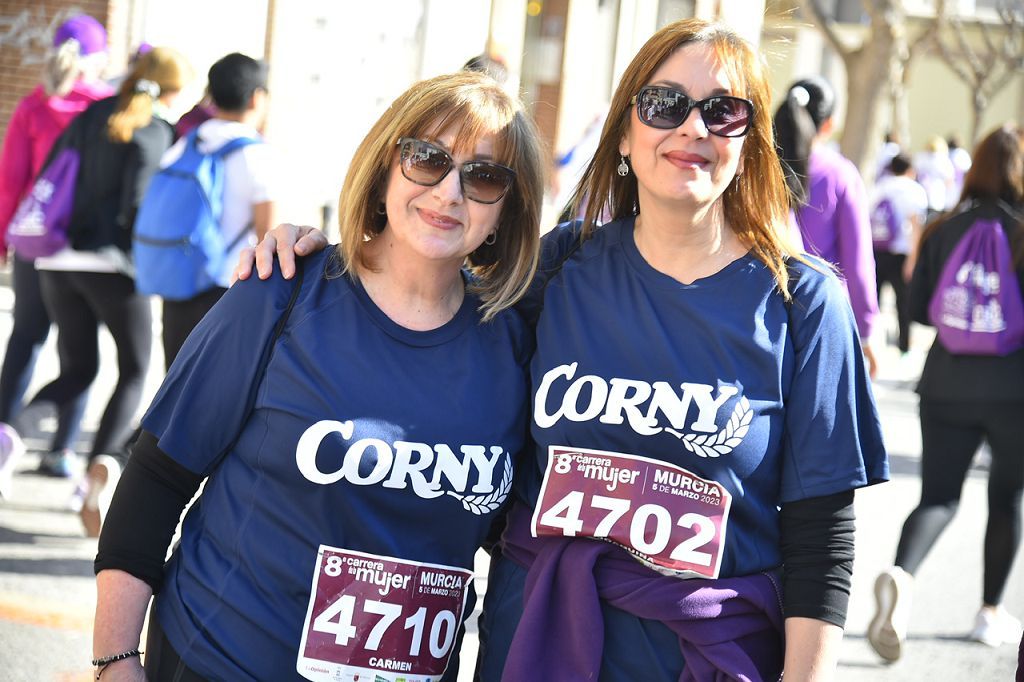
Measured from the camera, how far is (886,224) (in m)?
13.9

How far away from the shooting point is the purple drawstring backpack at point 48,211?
5.96 meters

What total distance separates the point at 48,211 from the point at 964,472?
4.11m

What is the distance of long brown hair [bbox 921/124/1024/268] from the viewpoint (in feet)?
18.1

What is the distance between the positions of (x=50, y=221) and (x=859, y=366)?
14.7 feet

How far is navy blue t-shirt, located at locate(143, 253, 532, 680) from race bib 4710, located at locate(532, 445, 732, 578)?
171mm

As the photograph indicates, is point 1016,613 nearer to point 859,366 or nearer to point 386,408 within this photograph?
point 859,366

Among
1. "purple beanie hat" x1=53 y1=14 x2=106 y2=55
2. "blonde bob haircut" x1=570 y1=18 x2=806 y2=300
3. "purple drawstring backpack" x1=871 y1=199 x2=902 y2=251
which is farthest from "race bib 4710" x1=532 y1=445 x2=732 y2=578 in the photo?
"purple drawstring backpack" x1=871 y1=199 x2=902 y2=251

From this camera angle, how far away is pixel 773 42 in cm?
286

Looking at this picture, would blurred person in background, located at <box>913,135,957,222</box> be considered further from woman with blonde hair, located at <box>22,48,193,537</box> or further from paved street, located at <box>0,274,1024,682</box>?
woman with blonde hair, located at <box>22,48,193,537</box>

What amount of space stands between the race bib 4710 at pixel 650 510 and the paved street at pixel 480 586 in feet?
8.30

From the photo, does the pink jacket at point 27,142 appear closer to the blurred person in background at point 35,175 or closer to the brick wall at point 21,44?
the blurred person in background at point 35,175

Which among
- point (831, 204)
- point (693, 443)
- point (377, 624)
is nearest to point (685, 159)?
point (693, 443)

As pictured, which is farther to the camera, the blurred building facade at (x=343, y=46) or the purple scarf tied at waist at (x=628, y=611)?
the blurred building facade at (x=343, y=46)

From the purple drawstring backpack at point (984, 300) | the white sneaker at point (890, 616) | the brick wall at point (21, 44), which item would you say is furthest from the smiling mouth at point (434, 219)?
the brick wall at point (21, 44)
